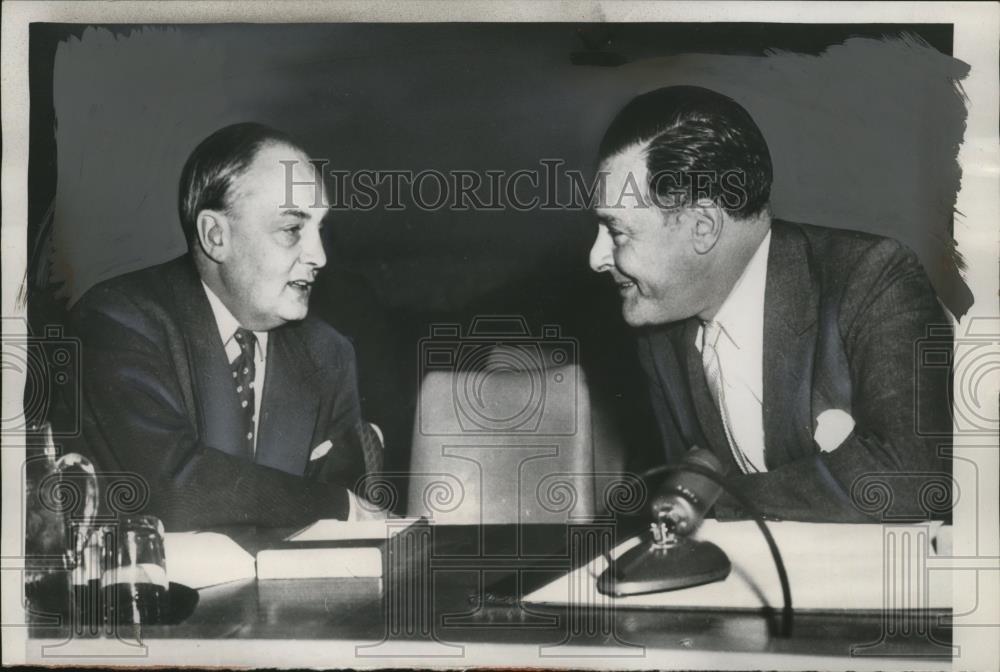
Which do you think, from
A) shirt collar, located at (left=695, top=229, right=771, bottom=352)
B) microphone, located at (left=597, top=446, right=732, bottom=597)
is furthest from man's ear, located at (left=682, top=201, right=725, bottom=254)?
microphone, located at (left=597, top=446, right=732, bottom=597)

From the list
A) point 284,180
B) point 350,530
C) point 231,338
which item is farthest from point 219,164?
point 350,530

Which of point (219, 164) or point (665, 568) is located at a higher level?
point (219, 164)

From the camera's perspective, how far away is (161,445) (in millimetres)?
2822

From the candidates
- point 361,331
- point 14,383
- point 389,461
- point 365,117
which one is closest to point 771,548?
point 389,461

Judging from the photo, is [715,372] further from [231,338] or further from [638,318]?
[231,338]

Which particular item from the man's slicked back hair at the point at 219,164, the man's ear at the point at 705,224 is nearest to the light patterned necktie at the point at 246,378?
the man's slicked back hair at the point at 219,164

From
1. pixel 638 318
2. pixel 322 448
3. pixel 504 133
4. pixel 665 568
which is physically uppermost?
pixel 504 133

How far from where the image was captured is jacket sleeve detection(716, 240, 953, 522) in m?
2.78

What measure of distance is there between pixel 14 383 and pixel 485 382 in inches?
53.4

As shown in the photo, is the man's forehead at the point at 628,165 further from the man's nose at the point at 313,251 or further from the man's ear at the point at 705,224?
the man's nose at the point at 313,251

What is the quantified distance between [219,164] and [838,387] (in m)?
1.84

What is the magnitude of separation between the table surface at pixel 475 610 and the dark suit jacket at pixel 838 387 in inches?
13.1

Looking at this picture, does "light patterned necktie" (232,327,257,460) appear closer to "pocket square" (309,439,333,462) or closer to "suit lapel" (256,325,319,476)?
"suit lapel" (256,325,319,476)

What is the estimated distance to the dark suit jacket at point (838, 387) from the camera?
2.78 m
